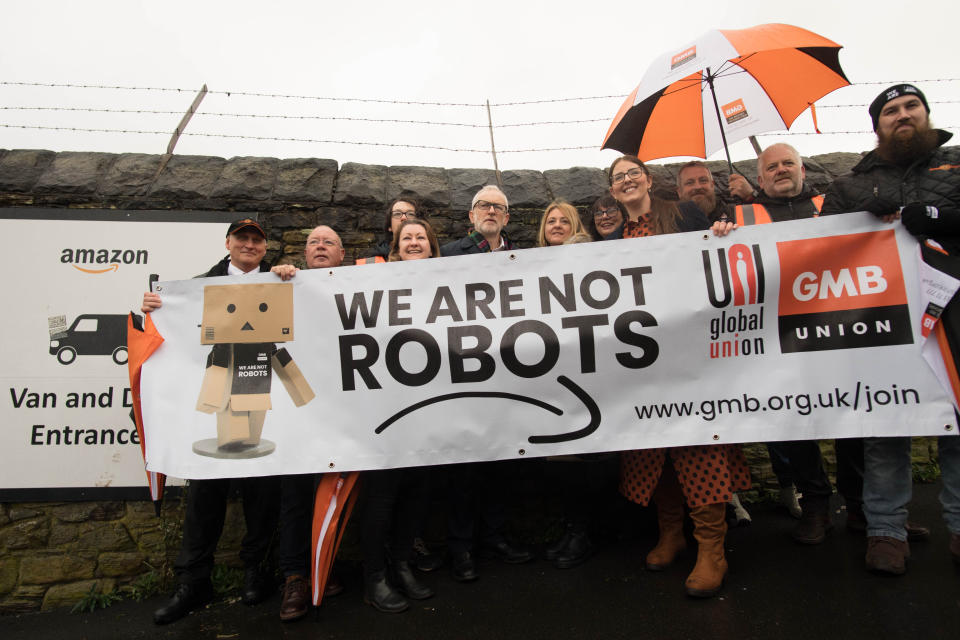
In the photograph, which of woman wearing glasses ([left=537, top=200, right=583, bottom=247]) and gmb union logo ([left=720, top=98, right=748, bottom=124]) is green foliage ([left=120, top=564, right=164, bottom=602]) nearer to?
woman wearing glasses ([left=537, top=200, right=583, bottom=247])

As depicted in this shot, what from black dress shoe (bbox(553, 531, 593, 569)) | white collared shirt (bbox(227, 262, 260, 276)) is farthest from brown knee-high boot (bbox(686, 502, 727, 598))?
white collared shirt (bbox(227, 262, 260, 276))

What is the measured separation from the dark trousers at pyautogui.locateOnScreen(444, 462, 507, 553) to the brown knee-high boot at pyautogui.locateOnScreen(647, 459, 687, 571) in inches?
33.6

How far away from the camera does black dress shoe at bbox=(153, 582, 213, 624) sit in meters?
2.94

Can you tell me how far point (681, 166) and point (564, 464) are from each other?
2360 millimetres

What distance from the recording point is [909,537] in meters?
3.06

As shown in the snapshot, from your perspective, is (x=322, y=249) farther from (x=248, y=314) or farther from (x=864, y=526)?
(x=864, y=526)

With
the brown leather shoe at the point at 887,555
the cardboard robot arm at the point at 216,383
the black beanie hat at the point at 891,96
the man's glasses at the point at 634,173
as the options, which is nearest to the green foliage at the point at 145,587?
the cardboard robot arm at the point at 216,383

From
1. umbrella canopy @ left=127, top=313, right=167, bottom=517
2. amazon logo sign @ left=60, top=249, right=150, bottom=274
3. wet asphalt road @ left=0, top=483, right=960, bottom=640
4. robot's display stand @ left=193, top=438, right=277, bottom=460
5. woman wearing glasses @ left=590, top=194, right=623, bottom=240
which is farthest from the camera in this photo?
amazon logo sign @ left=60, top=249, right=150, bottom=274

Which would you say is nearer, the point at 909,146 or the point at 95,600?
the point at 909,146

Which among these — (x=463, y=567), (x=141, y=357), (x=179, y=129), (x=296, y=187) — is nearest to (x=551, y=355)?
(x=463, y=567)

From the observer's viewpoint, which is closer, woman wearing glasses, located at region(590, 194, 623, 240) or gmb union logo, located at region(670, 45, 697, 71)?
gmb union logo, located at region(670, 45, 697, 71)

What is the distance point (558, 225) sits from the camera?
354 cm

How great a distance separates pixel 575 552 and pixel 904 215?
231cm

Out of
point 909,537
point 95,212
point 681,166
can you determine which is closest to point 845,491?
point 909,537
